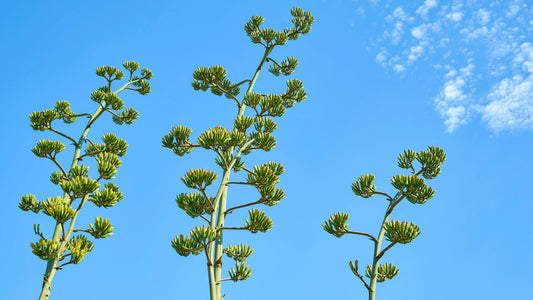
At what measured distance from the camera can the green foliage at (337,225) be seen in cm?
442

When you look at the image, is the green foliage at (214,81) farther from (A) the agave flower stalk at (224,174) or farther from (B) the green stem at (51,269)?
(B) the green stem at (51,269)

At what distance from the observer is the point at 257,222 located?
450 centimetres

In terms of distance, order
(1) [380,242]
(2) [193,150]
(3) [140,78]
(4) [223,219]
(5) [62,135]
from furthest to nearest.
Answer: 1. (3) [140,78]
2. (5) [62,135]
3. (2) [193,150]
4. (4) [223,219]
5. (1) [380,242]

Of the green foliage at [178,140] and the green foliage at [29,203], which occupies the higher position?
the green foliage at [178,140]

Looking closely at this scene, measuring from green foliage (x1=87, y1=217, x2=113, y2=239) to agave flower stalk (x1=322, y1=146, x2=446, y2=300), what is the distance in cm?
283

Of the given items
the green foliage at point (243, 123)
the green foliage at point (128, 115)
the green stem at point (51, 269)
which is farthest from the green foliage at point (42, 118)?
the green foliage at point (243, 123)

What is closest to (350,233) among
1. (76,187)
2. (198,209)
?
(198,209)

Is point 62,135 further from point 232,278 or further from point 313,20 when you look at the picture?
point 313,20

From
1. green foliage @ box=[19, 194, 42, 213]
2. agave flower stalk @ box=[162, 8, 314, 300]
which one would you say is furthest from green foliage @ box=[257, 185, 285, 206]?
green foliage @ box=[19, 194, 42, 213]

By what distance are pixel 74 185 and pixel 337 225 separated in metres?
3.54

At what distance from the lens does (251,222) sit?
4520 mm

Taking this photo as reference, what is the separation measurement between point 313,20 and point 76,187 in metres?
5.70

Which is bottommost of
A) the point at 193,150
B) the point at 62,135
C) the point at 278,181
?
the point at 278,181

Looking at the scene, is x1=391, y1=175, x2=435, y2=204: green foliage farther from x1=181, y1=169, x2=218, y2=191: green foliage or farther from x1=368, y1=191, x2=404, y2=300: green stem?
x1=181, y1=169, x2=218, y2=191: green foliage
